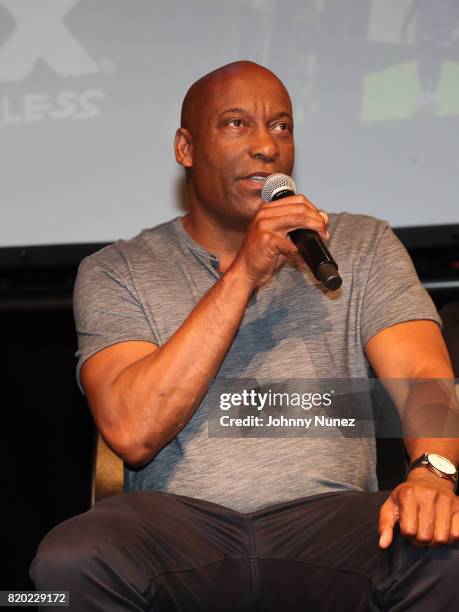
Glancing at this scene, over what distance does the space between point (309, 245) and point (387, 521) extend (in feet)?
1.68

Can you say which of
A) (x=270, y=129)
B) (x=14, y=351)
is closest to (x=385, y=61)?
(x=270, y=129)

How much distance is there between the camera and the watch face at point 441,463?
1960 mm

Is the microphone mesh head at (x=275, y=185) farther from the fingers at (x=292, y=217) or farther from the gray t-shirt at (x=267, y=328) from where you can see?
the gray t-shirt at (x=267, y=328)

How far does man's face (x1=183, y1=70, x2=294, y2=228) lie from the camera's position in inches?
96.8

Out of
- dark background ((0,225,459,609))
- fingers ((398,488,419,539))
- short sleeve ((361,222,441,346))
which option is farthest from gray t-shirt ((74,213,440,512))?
dark background ((0,225,459,609))

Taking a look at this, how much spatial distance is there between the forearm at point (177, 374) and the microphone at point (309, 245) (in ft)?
0.61

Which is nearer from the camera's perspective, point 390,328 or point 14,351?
point 390,328

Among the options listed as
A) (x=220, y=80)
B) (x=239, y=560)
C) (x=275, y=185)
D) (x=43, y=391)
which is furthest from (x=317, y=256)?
(x=43, y=391)

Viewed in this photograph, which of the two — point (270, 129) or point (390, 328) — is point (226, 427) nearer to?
point (390, 328)

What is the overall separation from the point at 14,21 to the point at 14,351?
1.01m

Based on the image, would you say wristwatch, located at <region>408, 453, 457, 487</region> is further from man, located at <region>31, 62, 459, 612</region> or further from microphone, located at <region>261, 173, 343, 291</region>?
microphone, located at <region>261, 173, 343, 291</region>

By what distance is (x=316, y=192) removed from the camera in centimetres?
328

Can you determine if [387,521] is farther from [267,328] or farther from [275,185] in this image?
[275,185]

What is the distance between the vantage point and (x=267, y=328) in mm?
2357
